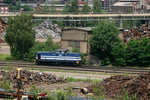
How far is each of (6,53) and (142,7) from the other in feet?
211

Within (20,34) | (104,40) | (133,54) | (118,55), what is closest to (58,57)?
(104,40)

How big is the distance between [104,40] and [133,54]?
15.5 feet

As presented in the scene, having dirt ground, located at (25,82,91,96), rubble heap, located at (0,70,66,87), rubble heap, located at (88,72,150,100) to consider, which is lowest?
dirt ground, located at (25,82,91,96)

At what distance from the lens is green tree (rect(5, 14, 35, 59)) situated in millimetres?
48594

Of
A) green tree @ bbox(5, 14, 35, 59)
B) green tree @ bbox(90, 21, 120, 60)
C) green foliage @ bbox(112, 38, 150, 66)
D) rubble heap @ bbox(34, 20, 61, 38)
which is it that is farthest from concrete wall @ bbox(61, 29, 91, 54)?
rubble heap @ bbox(34, 20, 61, 38)

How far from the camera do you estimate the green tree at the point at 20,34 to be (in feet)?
159

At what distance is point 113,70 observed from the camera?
4069 centimetres

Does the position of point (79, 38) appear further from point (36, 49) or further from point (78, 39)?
point (36, 49)

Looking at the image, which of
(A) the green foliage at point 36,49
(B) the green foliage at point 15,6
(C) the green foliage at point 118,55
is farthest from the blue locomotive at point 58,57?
(B) the green foliage at point 15,6

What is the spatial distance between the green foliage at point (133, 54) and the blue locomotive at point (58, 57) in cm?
584

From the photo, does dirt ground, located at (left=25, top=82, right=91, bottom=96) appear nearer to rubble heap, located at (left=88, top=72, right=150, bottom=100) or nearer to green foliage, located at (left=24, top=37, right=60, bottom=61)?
rubble heap, located at (left=88, top=72, right=150, bottom=100)

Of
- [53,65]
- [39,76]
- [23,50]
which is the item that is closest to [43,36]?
[23,50]

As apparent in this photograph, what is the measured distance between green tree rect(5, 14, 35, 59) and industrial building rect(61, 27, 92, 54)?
5770mm

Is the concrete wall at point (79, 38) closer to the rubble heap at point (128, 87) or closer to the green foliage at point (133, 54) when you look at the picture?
the green foliage at point (133, 54)
